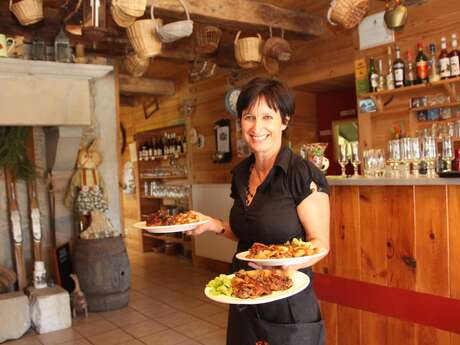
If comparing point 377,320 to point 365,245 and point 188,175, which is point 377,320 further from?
point 188,175

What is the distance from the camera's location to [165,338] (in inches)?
135

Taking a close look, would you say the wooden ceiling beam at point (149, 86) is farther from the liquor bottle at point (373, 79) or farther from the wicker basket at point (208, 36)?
the liquor bottle at point (373, 79)

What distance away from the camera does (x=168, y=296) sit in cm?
457

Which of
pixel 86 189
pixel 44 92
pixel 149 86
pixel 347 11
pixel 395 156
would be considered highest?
pixel 149 86

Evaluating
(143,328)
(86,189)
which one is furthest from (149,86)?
(143,328)

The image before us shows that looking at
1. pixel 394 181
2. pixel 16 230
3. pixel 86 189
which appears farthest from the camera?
pixel 86 189

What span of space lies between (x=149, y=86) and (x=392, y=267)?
4.84 m

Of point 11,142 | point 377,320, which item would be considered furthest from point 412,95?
point 11,142

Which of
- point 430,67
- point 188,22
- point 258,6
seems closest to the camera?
point 188,22

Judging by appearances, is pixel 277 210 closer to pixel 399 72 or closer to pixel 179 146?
pixel 399 72

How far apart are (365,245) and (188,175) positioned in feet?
13.5

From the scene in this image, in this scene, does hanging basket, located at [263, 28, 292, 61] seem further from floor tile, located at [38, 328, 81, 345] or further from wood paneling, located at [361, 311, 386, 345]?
floor tile, located at [38, 328, 81, 345]

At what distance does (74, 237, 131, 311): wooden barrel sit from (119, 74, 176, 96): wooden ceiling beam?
259 cm

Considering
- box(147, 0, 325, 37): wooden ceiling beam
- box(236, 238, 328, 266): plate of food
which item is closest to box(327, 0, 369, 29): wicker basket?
box(147, 0, 325, 37): wooden ceiling beam
